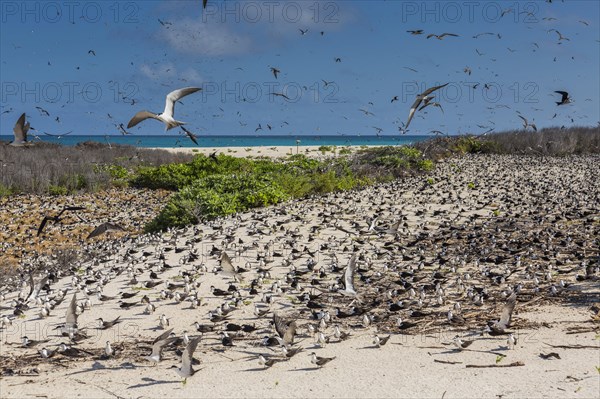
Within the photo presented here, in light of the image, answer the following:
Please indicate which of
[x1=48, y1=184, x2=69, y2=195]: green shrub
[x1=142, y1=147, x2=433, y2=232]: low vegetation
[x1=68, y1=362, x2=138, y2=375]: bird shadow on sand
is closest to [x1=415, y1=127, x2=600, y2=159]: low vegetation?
[x1=142, y1=147, x2=433, y2=232]: low vegetation

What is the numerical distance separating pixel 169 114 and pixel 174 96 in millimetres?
320

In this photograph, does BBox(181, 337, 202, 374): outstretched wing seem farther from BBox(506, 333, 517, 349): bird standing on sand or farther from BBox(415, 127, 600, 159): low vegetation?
BBox(415, 127, 600, 159): low vegetation

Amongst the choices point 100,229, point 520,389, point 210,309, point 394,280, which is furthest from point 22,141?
point 520,389

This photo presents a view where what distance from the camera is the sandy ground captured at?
4.63 m

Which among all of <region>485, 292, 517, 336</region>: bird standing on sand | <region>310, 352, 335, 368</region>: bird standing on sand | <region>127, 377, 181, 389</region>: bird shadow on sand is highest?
<region>485, 292, 517, 336</region>: bird standing on sand

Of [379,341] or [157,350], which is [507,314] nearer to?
[379,341]

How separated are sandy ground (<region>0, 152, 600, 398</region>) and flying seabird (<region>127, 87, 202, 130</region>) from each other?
2043mm

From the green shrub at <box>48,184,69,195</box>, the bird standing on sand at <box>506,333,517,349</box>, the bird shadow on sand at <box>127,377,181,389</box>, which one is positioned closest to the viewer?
the bird shadow on sand at <box>127,377,181,389</box>

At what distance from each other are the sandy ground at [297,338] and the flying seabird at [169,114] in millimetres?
2043

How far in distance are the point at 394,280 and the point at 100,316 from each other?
3.88 m

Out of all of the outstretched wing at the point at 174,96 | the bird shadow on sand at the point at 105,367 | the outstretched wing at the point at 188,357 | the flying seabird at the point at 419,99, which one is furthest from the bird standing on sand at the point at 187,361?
the flying seabird at the point at 419,99

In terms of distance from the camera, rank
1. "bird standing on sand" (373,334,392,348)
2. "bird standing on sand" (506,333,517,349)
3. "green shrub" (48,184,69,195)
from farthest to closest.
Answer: "green shrub" (48,184,69,195), "bird standing on sand" (373,334,392,348), "bird standing on sand" (506,333,517,349)

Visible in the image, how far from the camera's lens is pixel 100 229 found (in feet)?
22.2

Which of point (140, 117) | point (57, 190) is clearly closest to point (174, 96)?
point (140, 117)
